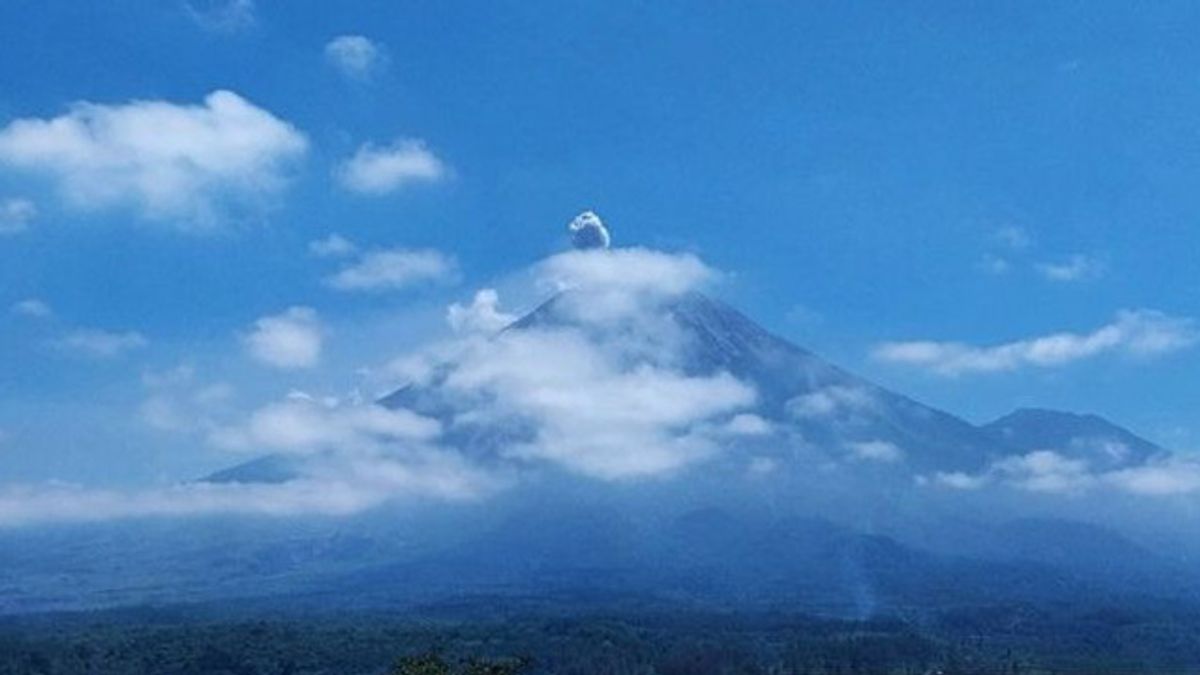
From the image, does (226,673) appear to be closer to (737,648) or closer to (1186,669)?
(737,648)

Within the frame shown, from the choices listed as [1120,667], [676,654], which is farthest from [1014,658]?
[676,654]

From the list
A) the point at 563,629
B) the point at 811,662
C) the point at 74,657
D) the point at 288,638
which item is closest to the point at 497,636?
the point at 563,629

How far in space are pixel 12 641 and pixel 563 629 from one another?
228 ft

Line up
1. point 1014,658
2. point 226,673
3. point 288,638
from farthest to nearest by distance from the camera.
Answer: point 1014,658, point 288,638, point 226,673

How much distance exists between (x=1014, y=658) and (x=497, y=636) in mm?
66030

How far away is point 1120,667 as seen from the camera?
184 meters

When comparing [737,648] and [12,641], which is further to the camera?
[737,648]

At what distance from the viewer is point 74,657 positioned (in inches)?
6068

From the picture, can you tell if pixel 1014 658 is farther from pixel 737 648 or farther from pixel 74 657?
pixel 74 657

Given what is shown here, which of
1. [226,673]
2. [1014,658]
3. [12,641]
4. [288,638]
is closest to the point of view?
[226,673]

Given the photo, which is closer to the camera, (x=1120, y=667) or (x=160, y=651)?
(x=160, y=651)

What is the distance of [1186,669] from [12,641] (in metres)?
141

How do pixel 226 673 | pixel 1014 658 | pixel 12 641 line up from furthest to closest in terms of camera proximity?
pixel 1014 658 → pixel 12 641 → pixel 226 673

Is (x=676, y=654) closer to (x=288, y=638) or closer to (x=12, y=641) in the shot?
(x=288, y=638)
